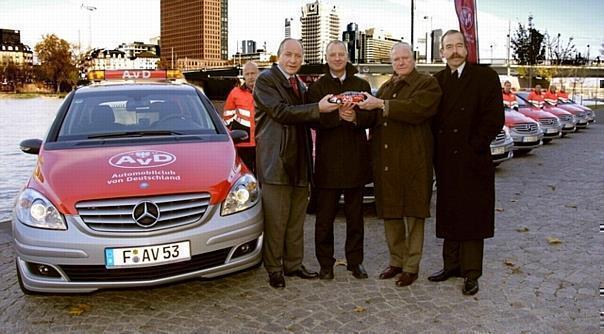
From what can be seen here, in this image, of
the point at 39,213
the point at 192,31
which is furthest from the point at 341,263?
the point at 192,31

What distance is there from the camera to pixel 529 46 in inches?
2456

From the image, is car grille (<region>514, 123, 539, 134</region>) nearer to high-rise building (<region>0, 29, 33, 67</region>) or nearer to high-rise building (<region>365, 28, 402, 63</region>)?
high-rise building (<region>365, 28, 402, 63</region>)

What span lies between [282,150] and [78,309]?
6.18 ft

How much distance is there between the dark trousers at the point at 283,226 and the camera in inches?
185

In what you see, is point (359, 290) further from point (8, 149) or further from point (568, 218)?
point (8, 149)

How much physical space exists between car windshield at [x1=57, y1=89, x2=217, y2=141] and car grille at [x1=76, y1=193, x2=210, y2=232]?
1.09 meters

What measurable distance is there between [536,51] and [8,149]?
2296 inches

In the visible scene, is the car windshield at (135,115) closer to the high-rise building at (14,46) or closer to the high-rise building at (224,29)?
the high-rise building at (224,29)

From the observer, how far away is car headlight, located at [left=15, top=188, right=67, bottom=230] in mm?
3900

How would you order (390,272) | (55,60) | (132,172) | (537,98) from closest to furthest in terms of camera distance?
1. (132,172)
2. (390,272)
3. (537,98)
4. (55,60)

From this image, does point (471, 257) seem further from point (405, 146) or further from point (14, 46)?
point (14, 46)

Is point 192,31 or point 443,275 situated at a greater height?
point 192,31

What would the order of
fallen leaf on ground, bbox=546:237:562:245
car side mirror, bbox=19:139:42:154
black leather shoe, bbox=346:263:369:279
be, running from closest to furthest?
car side mirror, bbox=19:139:42:154, black leather shoe, bbox=346:263:369:279, fallen leaf on ground, bbox=546:237:562:245

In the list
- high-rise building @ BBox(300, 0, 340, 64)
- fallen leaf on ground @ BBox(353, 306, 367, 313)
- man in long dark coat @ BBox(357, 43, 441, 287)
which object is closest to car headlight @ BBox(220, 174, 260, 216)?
man in long dark coat @ BBox(357, 43, 441, 287)
